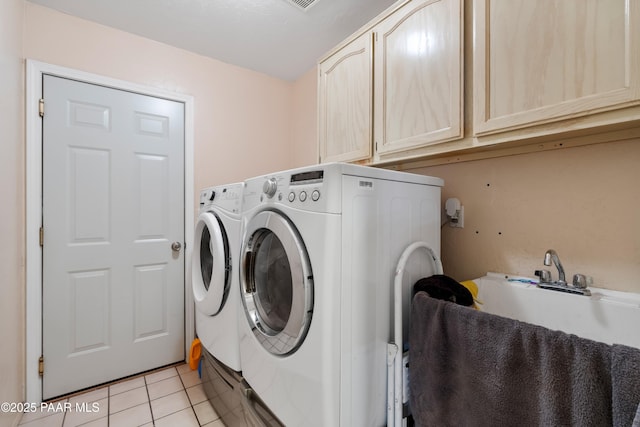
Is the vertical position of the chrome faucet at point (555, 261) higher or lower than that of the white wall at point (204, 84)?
lower

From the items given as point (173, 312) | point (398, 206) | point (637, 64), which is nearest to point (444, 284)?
point (398, 206)

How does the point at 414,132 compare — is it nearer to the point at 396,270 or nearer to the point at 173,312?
the point at 396,270

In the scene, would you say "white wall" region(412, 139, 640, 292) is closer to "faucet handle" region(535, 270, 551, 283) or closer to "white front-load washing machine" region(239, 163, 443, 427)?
"faucet handle" region(535, 270, 551, 283)

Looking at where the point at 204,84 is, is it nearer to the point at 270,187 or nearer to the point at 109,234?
the point at 109,234

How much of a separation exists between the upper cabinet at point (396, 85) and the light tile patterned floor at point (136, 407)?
5.74 ft

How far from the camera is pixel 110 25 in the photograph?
1.91 m

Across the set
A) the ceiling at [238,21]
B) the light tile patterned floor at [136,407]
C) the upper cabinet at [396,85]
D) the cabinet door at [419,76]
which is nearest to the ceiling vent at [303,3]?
the ceiling at [238,21]

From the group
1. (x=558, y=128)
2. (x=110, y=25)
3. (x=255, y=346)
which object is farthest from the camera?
(x=110, y=25)

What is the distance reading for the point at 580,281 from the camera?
3.40ft

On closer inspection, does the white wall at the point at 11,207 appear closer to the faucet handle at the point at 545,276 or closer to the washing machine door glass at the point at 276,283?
the washing machine door glass at the point at 276,283

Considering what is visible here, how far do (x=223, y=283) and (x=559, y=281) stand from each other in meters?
1.49

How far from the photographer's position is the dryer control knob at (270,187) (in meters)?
1.10

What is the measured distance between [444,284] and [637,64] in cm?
79

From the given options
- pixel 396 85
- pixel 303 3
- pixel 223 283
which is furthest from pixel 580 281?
pixel 303 3
